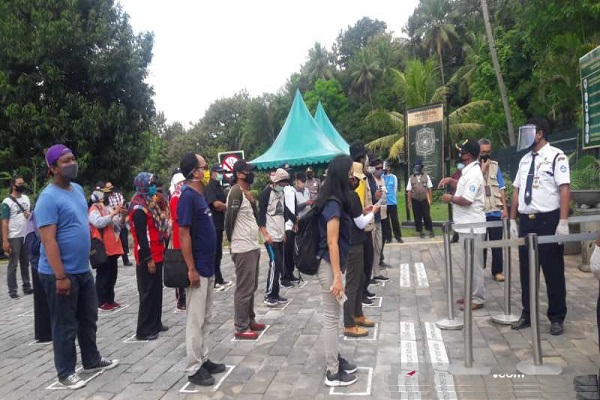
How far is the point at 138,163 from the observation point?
20047 mm

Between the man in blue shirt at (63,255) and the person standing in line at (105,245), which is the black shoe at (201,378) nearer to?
the man in blue shirt at (63,255)

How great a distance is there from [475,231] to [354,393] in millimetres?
3000

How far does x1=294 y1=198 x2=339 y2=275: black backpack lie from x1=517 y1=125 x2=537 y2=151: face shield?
8.58 ft

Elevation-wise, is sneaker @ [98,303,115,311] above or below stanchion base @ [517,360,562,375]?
above

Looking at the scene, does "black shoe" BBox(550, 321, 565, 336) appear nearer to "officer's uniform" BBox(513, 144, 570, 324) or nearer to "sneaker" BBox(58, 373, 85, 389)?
"officer's uniform" BBox(513, 144, 570, 324)

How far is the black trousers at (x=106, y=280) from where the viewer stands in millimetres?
7469

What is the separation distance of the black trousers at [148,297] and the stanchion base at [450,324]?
322 cm

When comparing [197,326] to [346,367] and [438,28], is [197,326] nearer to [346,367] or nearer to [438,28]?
[346,367]

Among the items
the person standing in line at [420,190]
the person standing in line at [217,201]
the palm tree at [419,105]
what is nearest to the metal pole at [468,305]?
the person standing in line at [217,201]

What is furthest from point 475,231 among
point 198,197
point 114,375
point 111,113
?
point 111,113

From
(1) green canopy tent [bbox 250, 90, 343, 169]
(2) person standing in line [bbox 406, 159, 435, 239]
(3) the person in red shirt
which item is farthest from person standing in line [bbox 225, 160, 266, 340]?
(1) green canopy tent [bbox 250, 90, 343, 169]

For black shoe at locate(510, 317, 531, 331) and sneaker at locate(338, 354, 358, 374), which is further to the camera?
black shoe at locate(510, 317, 531, 331)

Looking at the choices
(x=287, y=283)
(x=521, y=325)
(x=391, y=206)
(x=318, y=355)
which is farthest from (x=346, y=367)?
(x=391, y=206)

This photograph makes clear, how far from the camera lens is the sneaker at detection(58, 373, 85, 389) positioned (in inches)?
181
